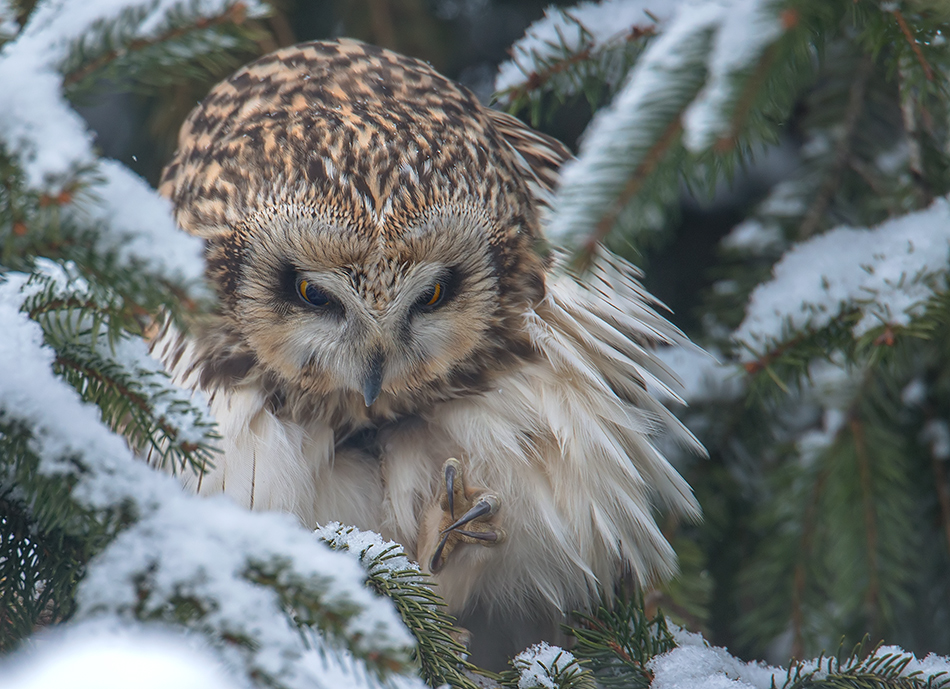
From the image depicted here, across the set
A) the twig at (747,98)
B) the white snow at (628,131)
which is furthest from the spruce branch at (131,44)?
the twig at (747,98)

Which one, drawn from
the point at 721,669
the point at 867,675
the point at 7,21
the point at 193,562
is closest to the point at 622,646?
the point at 721,669

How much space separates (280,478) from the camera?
135cm

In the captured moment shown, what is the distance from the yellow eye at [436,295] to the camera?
4.41 feet

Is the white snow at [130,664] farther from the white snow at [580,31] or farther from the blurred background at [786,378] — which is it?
the white snow at [580,31]

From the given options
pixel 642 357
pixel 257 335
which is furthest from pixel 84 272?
pixel 642 357

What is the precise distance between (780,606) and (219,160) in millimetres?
1333

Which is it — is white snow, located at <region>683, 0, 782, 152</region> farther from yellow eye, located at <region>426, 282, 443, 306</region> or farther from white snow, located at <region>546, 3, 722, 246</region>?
yellow eye, located at <region>426, 282, 443, 306</region>

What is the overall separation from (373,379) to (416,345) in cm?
9

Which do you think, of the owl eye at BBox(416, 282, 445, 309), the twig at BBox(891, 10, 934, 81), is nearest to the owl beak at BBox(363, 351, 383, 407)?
the owl eye at BBox(416, 282, 445, 309)

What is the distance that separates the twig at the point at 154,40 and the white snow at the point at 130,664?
50 cm

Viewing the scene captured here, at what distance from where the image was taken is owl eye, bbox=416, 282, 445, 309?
134 cm

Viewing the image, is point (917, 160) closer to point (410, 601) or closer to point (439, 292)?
point (439, 292)

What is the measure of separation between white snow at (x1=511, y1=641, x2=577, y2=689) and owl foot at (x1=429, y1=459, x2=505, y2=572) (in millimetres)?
265

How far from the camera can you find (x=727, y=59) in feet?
2.45
